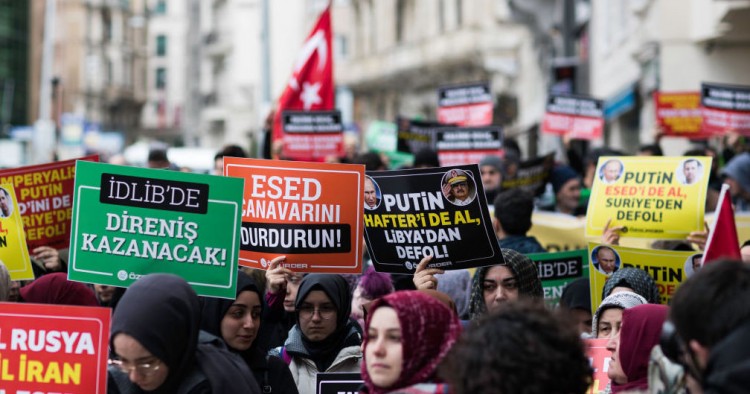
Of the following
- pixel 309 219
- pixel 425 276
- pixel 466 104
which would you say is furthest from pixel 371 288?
pixel 466 104

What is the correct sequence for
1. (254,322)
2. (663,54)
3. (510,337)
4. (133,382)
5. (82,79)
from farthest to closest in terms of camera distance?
(82,79)
(663,54)
(254,322)
(133,382)
(510,337)

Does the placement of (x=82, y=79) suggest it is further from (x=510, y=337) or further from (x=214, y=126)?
(x=510, y=337)

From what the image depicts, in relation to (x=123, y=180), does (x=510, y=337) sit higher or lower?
lower

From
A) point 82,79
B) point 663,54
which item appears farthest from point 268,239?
point 82,79

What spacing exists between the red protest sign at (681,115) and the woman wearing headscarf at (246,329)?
359 inches

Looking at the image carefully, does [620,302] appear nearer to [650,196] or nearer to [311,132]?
[650,196]

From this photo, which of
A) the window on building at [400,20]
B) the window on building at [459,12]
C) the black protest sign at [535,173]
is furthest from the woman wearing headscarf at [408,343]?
the window on building at [400,20]

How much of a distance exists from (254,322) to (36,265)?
9.09 feet

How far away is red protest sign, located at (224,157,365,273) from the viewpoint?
670 cm

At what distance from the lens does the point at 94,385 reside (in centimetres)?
519

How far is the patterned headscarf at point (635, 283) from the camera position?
259 inches

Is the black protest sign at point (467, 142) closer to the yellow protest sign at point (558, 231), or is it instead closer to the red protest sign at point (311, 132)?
the red protest sign at point (311, 132)

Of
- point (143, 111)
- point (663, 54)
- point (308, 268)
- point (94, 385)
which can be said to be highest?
point (143, 111)

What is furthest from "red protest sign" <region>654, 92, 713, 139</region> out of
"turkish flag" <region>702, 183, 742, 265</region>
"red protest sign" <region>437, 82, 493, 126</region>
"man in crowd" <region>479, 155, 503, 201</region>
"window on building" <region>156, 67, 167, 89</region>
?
"window on building" <region>156, 67, 167, 89</region>
